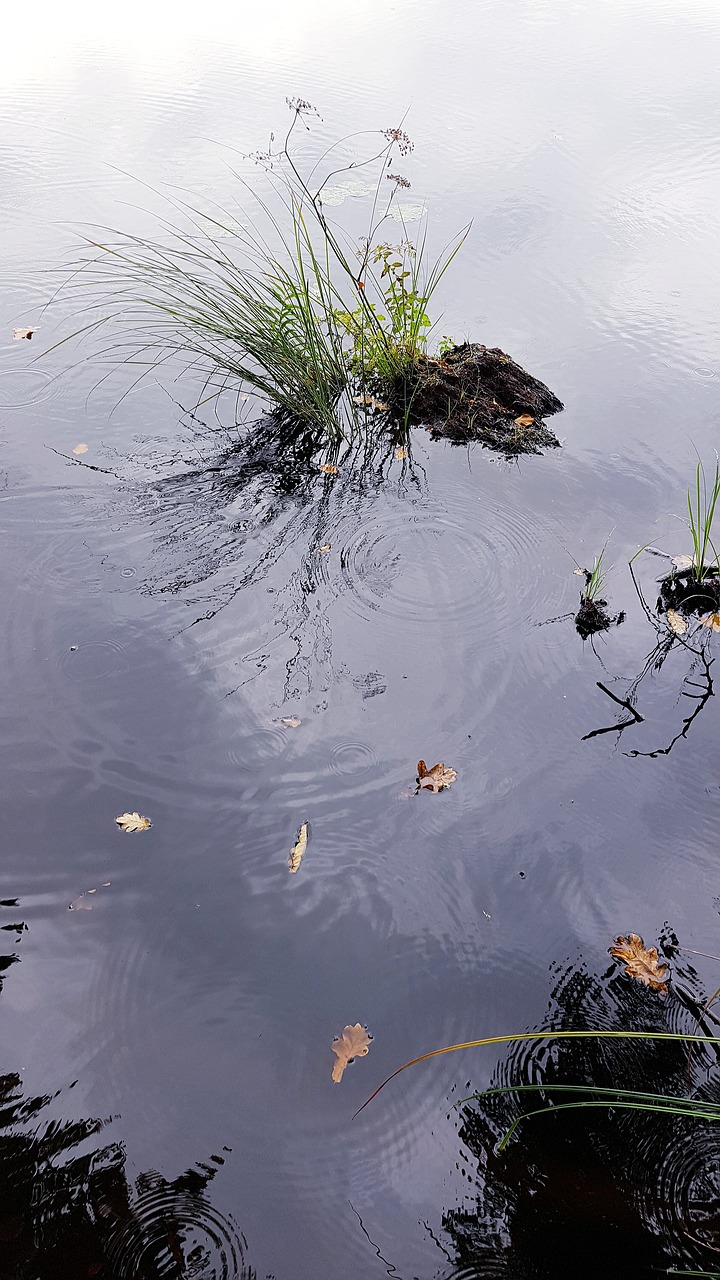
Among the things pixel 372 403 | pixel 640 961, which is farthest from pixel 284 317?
pixel 640 961

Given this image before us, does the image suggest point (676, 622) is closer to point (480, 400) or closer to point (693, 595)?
point (693, 595)

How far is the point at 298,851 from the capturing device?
→ 1.92 meters

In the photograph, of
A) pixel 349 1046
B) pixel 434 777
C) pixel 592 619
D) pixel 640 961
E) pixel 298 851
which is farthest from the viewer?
pixel 592 619

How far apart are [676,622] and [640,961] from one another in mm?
1103

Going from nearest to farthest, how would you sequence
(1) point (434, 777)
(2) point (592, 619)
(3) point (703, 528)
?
(1) point (434, 777)
(2) point (592, 619)
(3) point (703, 528)

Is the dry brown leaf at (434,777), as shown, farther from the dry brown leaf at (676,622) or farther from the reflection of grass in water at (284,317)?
the reflection of grass in water at (284,317)

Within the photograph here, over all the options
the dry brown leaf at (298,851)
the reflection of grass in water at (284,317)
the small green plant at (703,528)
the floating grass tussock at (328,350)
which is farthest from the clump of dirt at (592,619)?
the reflection of grass in water at (284,317)

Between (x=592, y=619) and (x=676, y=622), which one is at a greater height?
(x=592, y=619)

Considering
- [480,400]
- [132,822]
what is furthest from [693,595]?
[132,822]

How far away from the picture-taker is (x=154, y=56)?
6.68 meters

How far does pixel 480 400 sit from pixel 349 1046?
245cm

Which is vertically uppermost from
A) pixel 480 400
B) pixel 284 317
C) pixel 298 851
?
pixel 284 317

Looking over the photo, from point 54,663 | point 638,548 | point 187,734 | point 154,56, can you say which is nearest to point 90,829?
point 187,734

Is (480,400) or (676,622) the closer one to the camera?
(676,622)
